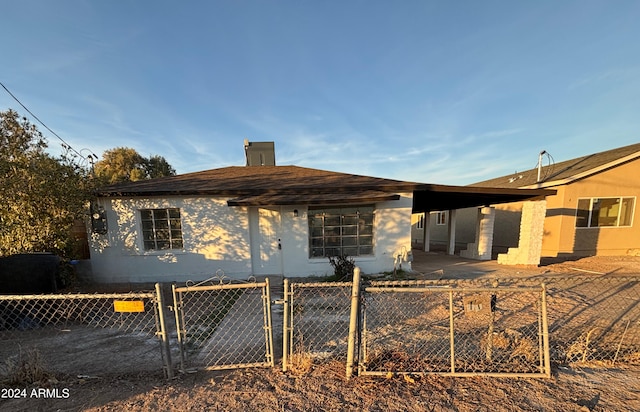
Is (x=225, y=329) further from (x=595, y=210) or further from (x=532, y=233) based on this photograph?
(x=595, y=210)

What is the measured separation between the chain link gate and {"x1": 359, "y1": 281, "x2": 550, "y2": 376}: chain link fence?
1383 millimetres

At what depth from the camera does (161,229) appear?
24.3 ft

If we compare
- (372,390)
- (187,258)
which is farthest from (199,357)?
(187,258)

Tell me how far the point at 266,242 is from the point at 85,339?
445 centimetres

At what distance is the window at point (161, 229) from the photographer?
24.1 ft

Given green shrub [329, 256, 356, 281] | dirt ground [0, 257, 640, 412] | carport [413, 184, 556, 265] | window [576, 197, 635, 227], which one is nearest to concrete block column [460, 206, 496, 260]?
carport [413, 184, 556, 265]

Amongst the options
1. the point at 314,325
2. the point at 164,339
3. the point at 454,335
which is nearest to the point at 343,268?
the point at 314,325

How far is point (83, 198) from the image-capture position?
21.5 feet

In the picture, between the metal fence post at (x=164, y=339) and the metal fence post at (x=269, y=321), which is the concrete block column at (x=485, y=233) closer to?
the metal fence post at (x=269, y=321)

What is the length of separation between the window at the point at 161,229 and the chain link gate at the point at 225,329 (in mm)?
Result: 2327

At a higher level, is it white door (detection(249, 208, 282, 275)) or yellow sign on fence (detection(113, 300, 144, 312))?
yellow sign on fence (detection(113, 300, 144, 312))

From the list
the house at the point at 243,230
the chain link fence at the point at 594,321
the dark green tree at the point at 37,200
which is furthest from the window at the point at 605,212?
the dark green tree at the point at 37,200

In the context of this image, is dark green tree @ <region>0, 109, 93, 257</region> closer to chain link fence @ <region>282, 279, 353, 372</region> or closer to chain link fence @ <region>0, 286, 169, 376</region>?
chain link fence @ <region>0, 286, 169, 376</region>

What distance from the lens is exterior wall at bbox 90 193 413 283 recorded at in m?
7.20
